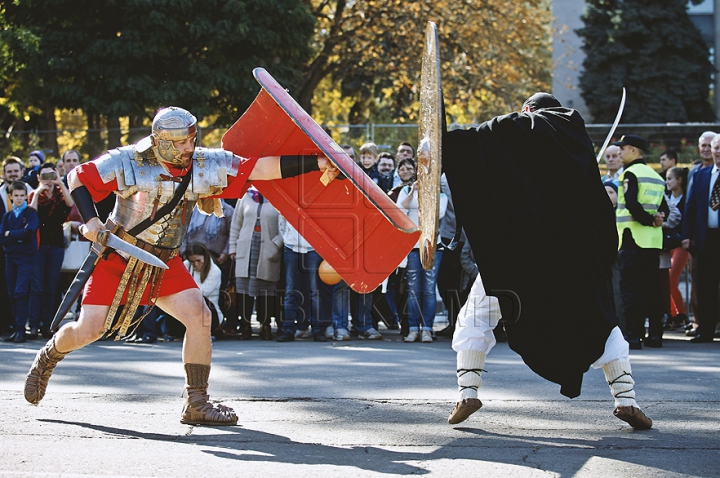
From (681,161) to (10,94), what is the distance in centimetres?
1435

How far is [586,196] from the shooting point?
5082 millimetres

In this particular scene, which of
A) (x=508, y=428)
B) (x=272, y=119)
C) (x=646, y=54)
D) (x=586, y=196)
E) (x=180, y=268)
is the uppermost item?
(x=646, y=54)

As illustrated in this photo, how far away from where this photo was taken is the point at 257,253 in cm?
1008

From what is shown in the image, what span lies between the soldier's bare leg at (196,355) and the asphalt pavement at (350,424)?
100 millimetres

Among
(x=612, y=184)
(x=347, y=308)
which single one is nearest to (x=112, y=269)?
(x=347, y=308)

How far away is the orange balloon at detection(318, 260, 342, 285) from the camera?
962cm

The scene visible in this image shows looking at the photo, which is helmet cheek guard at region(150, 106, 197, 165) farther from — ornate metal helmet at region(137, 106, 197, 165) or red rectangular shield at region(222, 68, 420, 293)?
red rectangular shield at region(222, 68, 420, 293)

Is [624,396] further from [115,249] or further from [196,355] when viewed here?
[115,249]

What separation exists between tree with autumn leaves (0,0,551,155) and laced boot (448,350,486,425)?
1156 centimetres

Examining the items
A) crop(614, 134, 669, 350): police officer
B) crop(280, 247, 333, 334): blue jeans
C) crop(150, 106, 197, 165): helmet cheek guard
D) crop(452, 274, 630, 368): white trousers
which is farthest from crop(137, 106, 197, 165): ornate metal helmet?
crop(614, 134, 669, 350): police officer

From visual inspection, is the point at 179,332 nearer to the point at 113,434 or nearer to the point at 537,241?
the point at 113,434

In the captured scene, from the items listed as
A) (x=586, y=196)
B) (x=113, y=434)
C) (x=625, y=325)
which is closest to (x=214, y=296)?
(x=625, y=325)

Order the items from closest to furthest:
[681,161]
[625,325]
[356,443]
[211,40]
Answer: [356,443], [625,325], [681,161], [211,40]

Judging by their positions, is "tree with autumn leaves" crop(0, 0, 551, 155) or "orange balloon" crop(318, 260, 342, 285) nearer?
"orange balloon" crop(318, 260, 342, 285)
